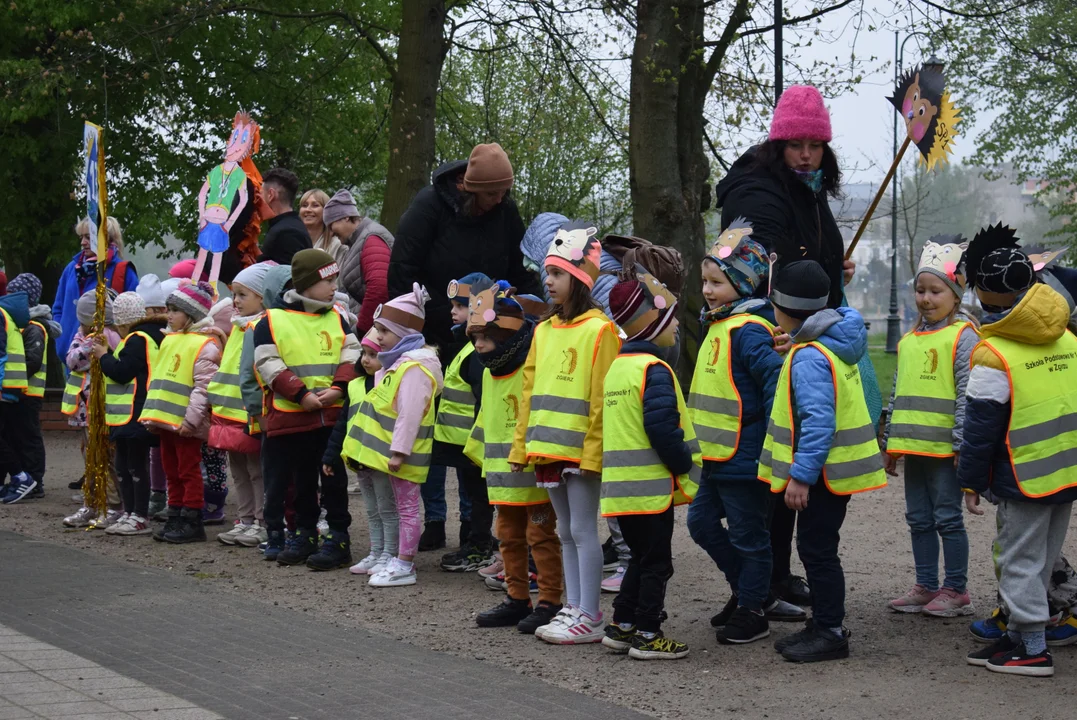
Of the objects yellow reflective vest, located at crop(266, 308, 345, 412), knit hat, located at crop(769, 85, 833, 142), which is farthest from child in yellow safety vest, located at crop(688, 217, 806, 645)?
yellow reflective vest, located at crop(266, 308, 345, 412)

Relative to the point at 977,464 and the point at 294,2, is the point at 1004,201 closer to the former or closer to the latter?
the point at 294,2

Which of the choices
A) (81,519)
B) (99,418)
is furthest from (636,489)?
(81,519)

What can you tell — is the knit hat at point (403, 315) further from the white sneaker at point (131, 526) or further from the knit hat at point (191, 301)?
the white sneaker at point (131, 526)

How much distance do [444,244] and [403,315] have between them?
2.04 feet

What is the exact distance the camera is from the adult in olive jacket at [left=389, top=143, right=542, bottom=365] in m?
8.16

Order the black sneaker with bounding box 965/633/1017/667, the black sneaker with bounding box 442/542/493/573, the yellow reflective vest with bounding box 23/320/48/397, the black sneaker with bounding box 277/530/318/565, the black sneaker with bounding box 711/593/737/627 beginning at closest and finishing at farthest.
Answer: the black sneaker with bounding box 965/633/1017/667 → the black sneaker with bounding box 711/593/737/627 → the black sneaker with bounding box 442/542/493/573 → the black sneaker with bounding box 277/530/318/565 → the yellow reflective vest with bounding box 23/320/48/397

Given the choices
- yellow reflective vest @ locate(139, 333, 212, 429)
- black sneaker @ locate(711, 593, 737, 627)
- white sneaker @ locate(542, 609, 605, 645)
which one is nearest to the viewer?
white sneaker @ locate(542, 609, 605, 645)

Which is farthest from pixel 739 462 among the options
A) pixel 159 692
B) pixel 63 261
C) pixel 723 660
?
pixel 63 261

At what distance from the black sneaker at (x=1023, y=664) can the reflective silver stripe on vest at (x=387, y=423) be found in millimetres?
3368

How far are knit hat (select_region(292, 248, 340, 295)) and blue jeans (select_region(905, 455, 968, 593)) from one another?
11.7 ft

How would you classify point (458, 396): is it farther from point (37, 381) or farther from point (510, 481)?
point (37, 381)

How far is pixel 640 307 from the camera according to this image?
20.0 ft

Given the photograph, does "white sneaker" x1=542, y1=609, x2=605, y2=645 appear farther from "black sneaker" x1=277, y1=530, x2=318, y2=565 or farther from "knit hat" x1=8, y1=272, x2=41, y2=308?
"knit hat" x1=8, y1=272, x2=41, y2=308

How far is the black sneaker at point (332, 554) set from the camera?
27.6 ft
